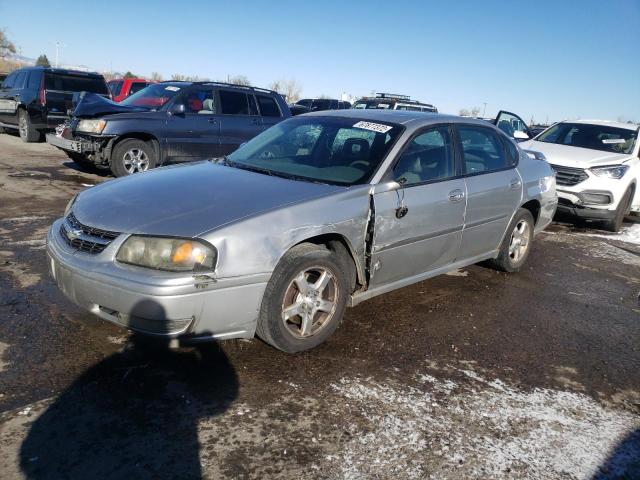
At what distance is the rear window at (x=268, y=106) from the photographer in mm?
9828

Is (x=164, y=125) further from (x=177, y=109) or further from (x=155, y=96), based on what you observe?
(x=155, y=96)

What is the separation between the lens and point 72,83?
12570 mm


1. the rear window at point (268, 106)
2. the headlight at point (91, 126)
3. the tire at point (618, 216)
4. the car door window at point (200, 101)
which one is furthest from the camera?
the rear window at point (268, 106)

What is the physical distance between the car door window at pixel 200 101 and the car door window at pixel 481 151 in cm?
567

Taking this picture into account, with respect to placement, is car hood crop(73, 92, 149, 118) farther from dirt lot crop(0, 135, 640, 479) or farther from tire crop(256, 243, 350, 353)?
tire crop(256, 243, 350, 353)

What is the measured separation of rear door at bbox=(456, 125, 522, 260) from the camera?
14.4 ft

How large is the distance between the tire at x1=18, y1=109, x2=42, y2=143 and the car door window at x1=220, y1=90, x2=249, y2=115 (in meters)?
6.29

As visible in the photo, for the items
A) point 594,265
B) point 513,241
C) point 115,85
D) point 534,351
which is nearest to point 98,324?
point 534,351

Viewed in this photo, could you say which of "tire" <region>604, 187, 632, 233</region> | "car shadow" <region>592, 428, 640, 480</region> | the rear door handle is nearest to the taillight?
the rear door handle

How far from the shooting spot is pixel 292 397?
9.30ft

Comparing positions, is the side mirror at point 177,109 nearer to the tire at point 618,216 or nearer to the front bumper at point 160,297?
the front bumper at point 160,297

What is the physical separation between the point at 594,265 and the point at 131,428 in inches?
218

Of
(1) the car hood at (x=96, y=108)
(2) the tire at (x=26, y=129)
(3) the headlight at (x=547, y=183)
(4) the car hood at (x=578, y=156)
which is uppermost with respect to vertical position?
(4) the car hood at (x=578, y=156)

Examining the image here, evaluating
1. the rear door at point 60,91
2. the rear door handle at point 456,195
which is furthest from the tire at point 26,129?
the rear door handle at point 456,195
